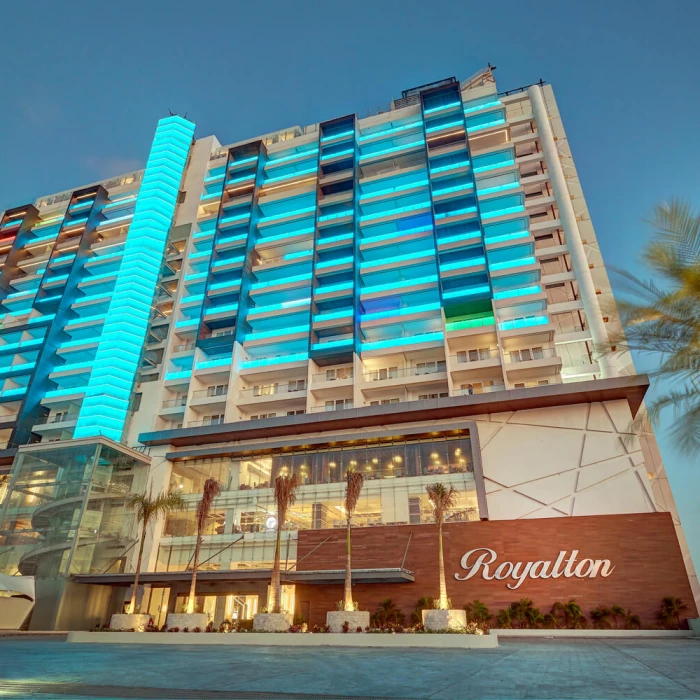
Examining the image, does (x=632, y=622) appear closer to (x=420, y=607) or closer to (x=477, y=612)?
Result: (x=477, y=612)

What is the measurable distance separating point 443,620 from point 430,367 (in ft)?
93.1

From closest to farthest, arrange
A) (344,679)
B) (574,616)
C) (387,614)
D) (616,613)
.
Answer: (344,679) → (616,613) → (574,616) → (387,614)

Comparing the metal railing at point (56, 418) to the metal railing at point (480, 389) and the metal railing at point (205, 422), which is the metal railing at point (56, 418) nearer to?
the metal railing at point (205, 422)

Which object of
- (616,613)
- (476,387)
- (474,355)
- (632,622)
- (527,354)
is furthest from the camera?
(474,355)

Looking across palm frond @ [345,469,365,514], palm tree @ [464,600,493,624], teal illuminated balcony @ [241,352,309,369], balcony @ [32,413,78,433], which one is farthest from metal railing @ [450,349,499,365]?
balcony @ [32,413,78,433]

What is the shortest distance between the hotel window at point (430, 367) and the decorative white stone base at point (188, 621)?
95.4 feet

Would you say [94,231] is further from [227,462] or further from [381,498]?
[381,498]

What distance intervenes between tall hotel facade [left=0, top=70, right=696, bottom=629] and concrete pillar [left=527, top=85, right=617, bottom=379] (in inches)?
11.2

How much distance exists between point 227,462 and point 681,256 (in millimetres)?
42072

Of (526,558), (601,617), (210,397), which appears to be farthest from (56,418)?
(601,617)

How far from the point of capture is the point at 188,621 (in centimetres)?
2917

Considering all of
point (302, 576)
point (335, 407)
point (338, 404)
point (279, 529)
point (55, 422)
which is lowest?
point (302, 576)

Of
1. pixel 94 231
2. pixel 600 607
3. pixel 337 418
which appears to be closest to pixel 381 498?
pixel 337 418

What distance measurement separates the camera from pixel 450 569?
36000 mm
